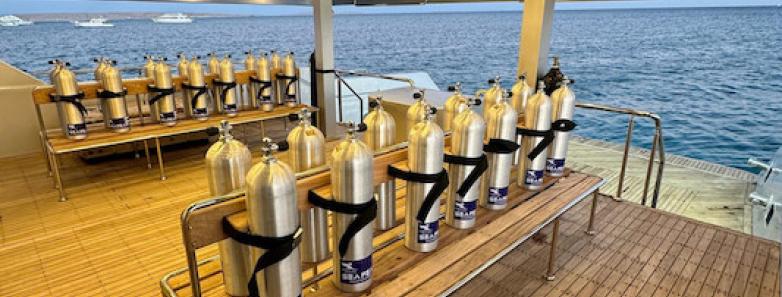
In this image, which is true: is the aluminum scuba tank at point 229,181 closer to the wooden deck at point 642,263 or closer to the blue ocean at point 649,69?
the wooden deck at point 642,263

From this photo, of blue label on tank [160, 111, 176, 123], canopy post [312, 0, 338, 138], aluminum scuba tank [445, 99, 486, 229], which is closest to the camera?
aluminum scuba tank [445, 99, 486, 229]

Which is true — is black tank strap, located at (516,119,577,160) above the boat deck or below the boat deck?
above

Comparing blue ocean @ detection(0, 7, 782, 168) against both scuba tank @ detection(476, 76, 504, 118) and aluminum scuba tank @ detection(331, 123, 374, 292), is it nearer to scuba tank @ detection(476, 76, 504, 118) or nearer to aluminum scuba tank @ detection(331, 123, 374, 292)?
scuba tank @ detection(476, 76, 504, 118)

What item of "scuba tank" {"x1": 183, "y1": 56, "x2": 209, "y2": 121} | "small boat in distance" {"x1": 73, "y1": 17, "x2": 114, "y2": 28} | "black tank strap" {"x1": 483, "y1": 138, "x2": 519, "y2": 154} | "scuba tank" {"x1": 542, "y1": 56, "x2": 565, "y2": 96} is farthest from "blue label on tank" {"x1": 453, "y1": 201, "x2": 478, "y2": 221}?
"small boat in distance" {"x1": 73, "y1": 17, "x2": 114, "y2": 28}

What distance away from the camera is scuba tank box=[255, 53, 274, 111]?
4.66 meters

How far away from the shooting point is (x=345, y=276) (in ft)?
5.22

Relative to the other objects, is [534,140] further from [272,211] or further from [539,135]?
[272,211]

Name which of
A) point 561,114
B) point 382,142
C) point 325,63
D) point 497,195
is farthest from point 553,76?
point 325,63

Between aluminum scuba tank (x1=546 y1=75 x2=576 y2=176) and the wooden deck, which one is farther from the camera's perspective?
the wooden deck

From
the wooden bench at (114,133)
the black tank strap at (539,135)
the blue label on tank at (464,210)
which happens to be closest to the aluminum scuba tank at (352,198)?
the blue label on tank at (464,210)

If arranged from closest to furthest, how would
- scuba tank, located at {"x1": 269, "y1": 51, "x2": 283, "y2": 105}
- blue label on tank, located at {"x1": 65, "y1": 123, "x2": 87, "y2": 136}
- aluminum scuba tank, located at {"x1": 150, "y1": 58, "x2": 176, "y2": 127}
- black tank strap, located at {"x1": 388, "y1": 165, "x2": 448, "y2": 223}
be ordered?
black tank strap, located at {"x1": 388, "y1": 165, "x2": 448, "y2": 223}, blue label on tank, located at {"x1": 65, "y1": 123, "x2": 87, "y2": 136}, aluminum scuba tank, located at {"x1": 150, "y1": 58, "x2": 176, "y2": 127}, scuba tank, located at {"x1": 269, "y1": 51, "x2": 283, "y2": 105}

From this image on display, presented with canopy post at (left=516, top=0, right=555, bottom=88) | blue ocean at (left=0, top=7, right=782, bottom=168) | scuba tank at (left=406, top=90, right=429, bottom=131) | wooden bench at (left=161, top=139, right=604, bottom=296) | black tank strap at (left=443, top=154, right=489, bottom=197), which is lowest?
blue ocean at (left=0, top=7, right=782, bottom=168)

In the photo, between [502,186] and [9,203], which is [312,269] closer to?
[502,186]

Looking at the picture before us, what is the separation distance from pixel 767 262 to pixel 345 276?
291 cm
